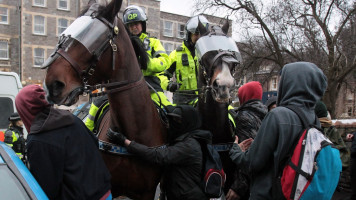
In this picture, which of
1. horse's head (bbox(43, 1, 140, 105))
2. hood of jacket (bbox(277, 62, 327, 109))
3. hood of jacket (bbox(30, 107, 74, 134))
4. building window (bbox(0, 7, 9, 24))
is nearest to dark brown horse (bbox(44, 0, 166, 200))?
horse's head (bbox(43, 1, 140, 105))

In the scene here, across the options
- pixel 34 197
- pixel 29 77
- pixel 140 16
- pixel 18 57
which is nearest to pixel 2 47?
pixel 18 57

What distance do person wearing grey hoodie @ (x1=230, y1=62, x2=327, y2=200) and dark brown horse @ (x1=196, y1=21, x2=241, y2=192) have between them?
64 cm

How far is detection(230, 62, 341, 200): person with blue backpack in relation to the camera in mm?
2381

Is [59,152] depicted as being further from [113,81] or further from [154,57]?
[154,57]

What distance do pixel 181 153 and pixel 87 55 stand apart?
1.33 meters

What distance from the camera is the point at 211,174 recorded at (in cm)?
334

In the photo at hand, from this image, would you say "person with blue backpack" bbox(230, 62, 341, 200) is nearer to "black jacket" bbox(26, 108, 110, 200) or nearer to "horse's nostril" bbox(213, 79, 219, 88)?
"horse's nostril" bbox(213, 79, 219, 88)

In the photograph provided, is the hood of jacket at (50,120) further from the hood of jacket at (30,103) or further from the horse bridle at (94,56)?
the horse bridle at (94,56)

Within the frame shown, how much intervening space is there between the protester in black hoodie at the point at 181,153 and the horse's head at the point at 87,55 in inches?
26.8

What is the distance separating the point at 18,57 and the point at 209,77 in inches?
→ 1299

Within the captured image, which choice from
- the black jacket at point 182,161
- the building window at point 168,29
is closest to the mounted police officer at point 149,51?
the black jacket at point 182,161

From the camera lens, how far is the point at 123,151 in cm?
327

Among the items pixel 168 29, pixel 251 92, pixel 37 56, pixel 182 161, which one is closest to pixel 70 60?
pixel 182 161

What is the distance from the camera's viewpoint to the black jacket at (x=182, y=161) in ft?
10.5
